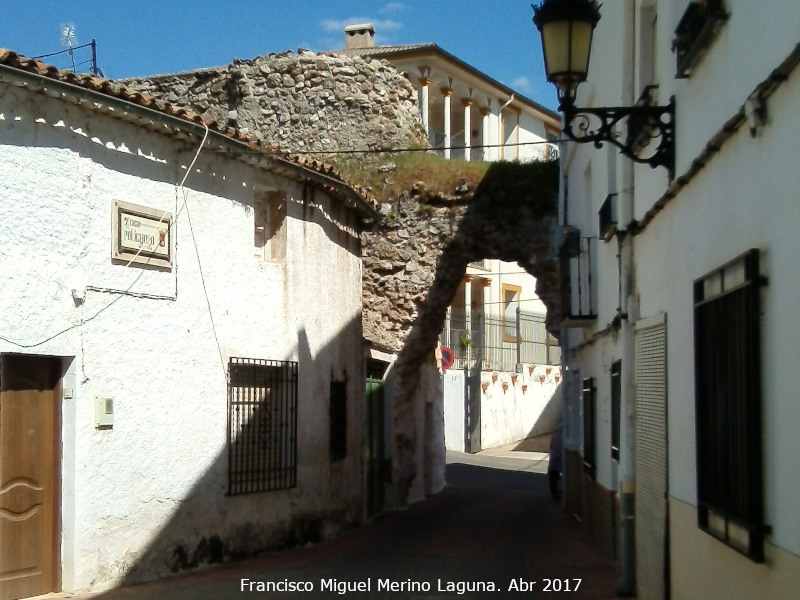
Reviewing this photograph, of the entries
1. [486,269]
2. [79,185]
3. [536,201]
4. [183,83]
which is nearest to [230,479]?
[79,185]

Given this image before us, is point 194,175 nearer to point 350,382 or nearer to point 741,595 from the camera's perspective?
point 350,382

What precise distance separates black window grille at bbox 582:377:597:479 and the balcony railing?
679 inches

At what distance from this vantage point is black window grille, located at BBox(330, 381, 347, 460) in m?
14.0

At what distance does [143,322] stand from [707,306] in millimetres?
5667

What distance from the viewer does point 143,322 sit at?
9.84 metres

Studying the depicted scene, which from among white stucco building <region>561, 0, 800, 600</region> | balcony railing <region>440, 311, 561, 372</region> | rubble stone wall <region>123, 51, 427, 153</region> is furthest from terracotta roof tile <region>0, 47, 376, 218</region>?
balcony railing <region>440, 311, 561, 372</region>

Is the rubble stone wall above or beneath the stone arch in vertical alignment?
above

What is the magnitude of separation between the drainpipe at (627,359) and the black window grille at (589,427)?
3.50m

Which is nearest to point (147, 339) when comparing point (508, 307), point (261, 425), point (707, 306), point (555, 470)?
point (261, 425)

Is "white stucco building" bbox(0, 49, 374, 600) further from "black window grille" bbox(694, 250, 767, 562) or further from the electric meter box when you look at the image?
"black window grille" bbox(694, 250, 767, 562)

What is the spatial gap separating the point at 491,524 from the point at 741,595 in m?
10.8

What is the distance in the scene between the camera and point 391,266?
17.8 metres

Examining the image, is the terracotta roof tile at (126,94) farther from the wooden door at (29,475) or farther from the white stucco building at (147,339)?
the wooden door at (29,475)

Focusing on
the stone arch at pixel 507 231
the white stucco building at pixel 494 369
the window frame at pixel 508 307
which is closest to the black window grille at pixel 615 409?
the stone arch at pixel 507 231
